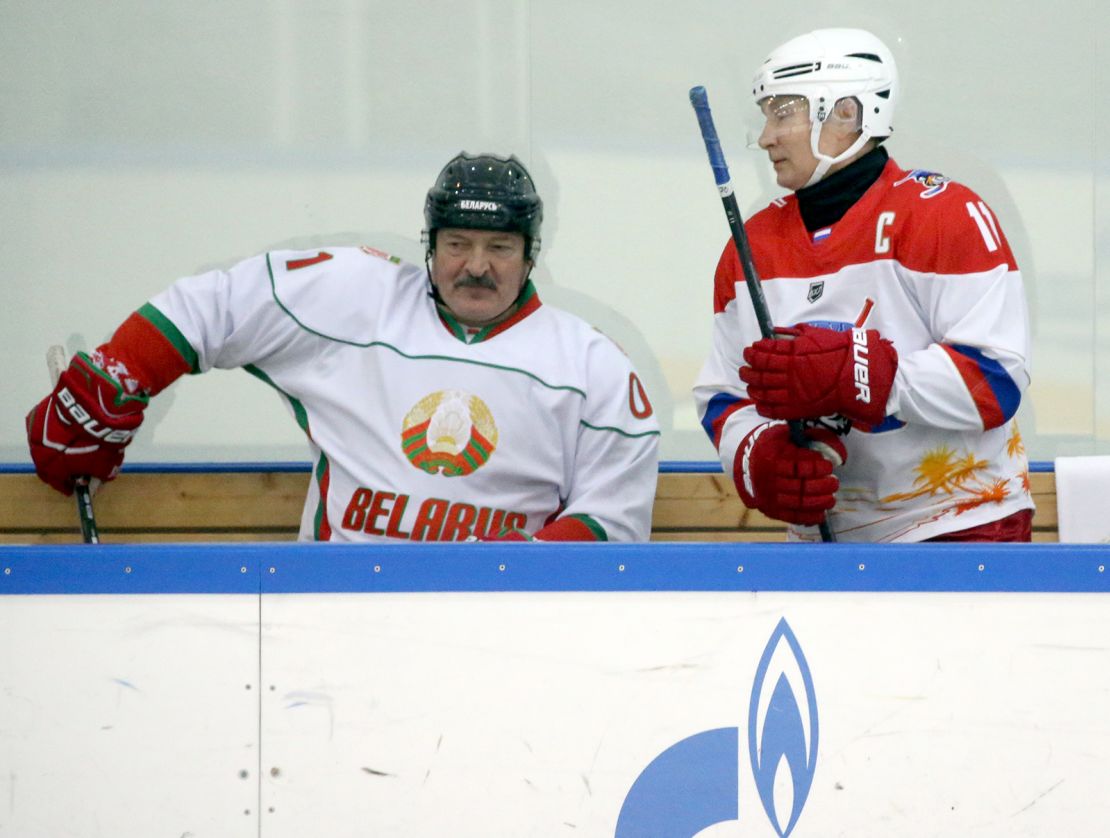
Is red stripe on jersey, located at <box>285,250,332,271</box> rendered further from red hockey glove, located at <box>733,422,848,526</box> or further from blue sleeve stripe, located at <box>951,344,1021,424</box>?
blue sleeve stripe, located at <box>951,344,1021,424</box>

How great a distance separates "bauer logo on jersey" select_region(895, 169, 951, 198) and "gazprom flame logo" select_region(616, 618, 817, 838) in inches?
27.0

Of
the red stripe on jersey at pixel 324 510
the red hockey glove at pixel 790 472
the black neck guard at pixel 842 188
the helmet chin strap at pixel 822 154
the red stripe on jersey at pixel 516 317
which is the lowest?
the red stripe on jersey at pixel 324 510

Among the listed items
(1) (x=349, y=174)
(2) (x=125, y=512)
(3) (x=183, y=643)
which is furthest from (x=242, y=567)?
(1) (x=349, y=174)

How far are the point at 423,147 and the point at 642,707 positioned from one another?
245cm

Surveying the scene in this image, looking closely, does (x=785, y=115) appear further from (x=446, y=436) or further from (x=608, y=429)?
(x=446, y=436)

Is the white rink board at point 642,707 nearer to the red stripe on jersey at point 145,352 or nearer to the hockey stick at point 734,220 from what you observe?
the hockey stick at point 734,220

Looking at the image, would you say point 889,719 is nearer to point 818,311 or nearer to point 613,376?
point 818,311

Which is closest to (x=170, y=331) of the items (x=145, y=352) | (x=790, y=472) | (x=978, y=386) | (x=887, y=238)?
(x=145, y=352)

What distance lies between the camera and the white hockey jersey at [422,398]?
7.00ft

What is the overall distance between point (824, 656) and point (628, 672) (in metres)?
0.22

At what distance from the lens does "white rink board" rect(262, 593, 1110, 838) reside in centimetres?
157

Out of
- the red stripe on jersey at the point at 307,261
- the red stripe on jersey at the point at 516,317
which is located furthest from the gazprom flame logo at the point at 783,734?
the red stripe on jersey at the point at 307,261

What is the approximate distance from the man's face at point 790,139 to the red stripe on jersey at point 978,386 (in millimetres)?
329

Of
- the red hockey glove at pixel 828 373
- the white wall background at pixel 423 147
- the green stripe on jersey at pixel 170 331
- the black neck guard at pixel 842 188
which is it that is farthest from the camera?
the white wall background at pixel 423 147
